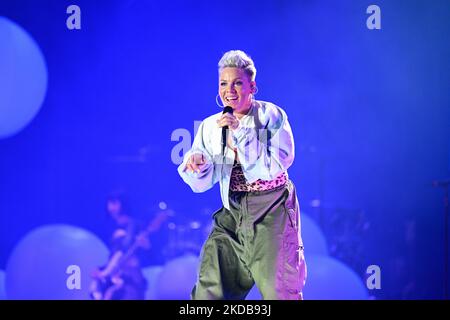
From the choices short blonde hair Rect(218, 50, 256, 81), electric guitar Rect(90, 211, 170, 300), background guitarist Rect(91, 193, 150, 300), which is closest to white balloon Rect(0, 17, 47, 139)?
background guitarist Rect(91, 193, 150, 300)

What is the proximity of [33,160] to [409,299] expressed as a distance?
2248mm

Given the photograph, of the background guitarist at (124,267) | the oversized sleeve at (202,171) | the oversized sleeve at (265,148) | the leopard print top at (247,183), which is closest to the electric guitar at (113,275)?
the background guitarist at (124,267)

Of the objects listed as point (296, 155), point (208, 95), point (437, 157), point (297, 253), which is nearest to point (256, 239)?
point (297, 253)

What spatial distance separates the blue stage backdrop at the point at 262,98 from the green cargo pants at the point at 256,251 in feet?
1.56

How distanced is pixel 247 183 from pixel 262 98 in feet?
2.19

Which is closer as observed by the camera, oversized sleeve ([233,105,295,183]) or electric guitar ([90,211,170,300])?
oversized sleeve ([233,105,295,183])

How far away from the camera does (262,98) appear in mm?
3523

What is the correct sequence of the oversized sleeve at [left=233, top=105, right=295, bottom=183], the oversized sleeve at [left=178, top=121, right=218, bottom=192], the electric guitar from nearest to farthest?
the oversized sleeve at [left=233, top=105, right=295, bottom=183] → the oversized sleeve at [left=178, top=121, right=218, bottom=192] → the electric guitar

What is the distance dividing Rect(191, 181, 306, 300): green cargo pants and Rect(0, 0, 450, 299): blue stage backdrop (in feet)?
1.56

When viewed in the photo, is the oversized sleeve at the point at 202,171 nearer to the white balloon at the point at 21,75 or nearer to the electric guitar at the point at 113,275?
the electric guitar at the point at 113,275

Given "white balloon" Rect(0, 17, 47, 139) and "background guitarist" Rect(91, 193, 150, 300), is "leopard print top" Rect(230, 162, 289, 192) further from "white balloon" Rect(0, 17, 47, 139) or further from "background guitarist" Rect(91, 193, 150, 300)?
"white balloon" Rect(0, 17, 47, 139)

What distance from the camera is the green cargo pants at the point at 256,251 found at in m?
2.96

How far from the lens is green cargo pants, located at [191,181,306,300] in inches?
116
